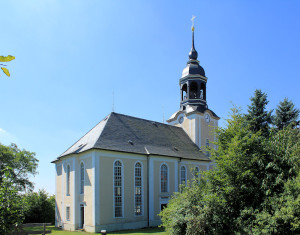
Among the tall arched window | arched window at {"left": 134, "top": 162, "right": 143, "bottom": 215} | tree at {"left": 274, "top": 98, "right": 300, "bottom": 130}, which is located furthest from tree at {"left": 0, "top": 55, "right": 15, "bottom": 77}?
tree at {"left": 274, "top": 98, "right": 300, "bottom": 130}

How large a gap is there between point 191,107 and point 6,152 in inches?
909

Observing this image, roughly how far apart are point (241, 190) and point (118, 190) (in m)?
13.0

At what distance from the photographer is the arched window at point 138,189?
23.3 meters

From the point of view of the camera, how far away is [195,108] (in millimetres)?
32469

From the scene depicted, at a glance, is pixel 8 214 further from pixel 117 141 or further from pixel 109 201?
pixel 117 141

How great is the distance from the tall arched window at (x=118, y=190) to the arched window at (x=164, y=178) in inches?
176

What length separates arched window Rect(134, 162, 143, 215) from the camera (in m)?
23.3

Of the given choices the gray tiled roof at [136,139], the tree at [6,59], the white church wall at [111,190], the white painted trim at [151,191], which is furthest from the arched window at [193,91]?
the tree at [6,59]

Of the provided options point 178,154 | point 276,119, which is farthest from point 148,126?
point 276,119

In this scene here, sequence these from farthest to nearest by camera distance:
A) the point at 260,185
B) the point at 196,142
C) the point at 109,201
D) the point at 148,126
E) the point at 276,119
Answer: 1. the point at 196,142
2. the point at 148,126
3. the point at 276,119
4. the point at 109,201
5. the point at 260,185

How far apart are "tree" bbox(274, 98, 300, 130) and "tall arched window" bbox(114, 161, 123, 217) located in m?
16.2

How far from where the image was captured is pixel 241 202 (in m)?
11.6

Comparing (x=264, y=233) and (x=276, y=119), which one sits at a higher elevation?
(x=276, y=119)

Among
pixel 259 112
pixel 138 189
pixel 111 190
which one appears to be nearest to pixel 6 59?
pixel 111 190
